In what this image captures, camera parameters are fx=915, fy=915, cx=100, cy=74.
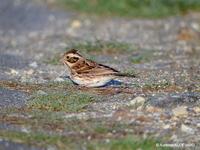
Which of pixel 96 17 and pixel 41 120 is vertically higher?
pixel 41 120

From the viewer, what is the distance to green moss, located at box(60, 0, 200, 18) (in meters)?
19.1

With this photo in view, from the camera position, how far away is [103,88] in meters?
11.0

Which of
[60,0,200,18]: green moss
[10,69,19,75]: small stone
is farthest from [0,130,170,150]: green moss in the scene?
[60,0,200,18]: green moss

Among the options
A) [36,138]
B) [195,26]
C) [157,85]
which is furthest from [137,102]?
[195,26]

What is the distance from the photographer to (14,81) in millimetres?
11648

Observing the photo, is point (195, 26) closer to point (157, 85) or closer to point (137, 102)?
point (157, 85)

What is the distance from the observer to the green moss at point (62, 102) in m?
9.81

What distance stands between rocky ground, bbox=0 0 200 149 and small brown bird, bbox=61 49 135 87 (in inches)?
5.8

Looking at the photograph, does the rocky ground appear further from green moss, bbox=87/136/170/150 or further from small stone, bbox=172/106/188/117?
green moss, bbox=87/136/170/150

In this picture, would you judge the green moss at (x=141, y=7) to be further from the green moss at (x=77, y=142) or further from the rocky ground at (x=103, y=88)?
the green moss at (x=77, y=142)

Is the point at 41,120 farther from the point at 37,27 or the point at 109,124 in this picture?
the point at 37,27

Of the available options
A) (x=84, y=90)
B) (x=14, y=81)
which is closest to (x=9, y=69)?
(x=14, y=81)

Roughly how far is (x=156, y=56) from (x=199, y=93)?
145 inches

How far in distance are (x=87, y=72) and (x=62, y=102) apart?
2.76 ft
